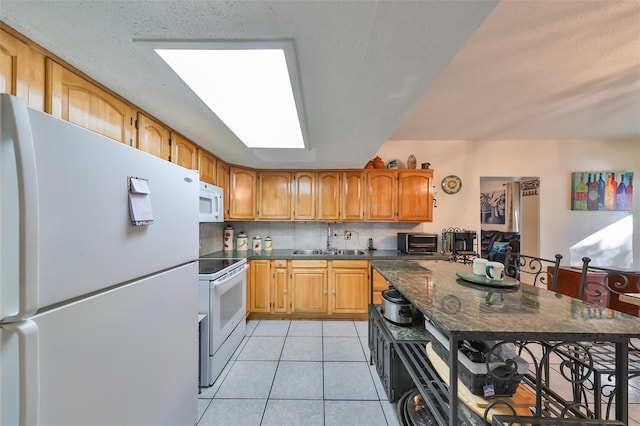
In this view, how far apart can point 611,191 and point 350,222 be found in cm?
405

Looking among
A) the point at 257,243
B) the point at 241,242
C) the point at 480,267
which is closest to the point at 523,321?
the point at 480,267

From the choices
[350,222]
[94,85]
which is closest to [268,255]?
[350,222]

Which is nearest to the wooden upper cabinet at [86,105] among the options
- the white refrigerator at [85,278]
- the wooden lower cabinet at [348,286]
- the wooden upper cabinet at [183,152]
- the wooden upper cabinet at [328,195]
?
the wooden upper cabinet at [183,152]

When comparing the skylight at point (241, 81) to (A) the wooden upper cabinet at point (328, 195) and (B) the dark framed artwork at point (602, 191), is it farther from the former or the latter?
(B) the dark framed artwork at point (602, 191)

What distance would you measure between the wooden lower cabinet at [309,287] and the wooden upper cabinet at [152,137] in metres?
1.75

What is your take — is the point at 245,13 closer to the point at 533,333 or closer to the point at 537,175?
the point at 533,333

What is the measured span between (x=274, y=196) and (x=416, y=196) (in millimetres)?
2093

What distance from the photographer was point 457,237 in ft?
10.8

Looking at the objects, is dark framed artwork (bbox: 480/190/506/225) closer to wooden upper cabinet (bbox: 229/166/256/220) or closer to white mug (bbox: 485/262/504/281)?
white mug (bbox: 485/262/504/281)

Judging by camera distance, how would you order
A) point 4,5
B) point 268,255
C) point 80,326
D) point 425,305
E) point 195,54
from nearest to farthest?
point 80,326 → point 4,5 → point 425,305 → point 195,54 → point 268,255

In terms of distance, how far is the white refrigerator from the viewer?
1.74 feet

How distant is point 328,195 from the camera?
3410mm

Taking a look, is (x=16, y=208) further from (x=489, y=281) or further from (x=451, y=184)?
(x=451, y=184)

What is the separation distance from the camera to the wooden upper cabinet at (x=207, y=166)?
8.23ft
